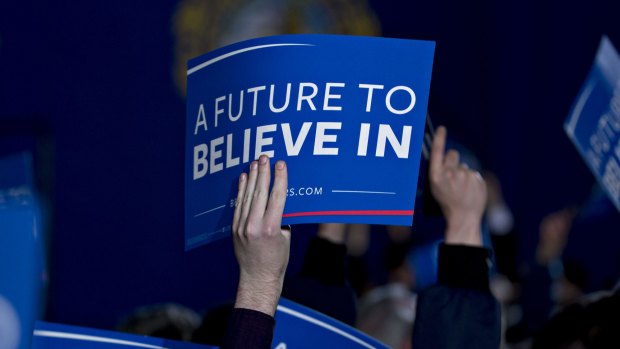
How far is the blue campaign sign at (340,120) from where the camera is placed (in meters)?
1.42

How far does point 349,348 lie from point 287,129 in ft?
1.26

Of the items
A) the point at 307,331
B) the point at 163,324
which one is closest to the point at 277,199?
the point at 307,331

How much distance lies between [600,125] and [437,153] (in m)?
0.49

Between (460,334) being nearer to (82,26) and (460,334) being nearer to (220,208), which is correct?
(220,208)

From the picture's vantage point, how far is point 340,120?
1420 mm

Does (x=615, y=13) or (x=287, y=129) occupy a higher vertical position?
(x=615, y=13)

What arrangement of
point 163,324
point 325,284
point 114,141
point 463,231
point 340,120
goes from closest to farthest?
1. point 340,120
2. point 463,231
3. point 325,284
4. point 163,324
5. point 114,141

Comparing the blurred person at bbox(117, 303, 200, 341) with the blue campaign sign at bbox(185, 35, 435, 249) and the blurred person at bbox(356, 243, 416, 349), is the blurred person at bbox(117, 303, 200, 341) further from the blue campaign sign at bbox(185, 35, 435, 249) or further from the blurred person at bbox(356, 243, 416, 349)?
the blue campaign sign at bbox(185, 35, 435, 249)

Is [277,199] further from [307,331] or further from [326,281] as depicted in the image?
[326,281]

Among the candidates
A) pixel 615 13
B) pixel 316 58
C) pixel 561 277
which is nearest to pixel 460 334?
pixel 316 58

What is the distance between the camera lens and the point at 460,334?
148 centimetres

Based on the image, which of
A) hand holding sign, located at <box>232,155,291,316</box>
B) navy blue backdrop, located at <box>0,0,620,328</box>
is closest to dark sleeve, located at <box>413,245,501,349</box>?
hand holding sign, located at <box>232,155,291,316</box>

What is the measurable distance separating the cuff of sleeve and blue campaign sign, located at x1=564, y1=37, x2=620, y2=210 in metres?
0.48

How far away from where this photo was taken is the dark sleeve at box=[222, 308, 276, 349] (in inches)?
49.3
